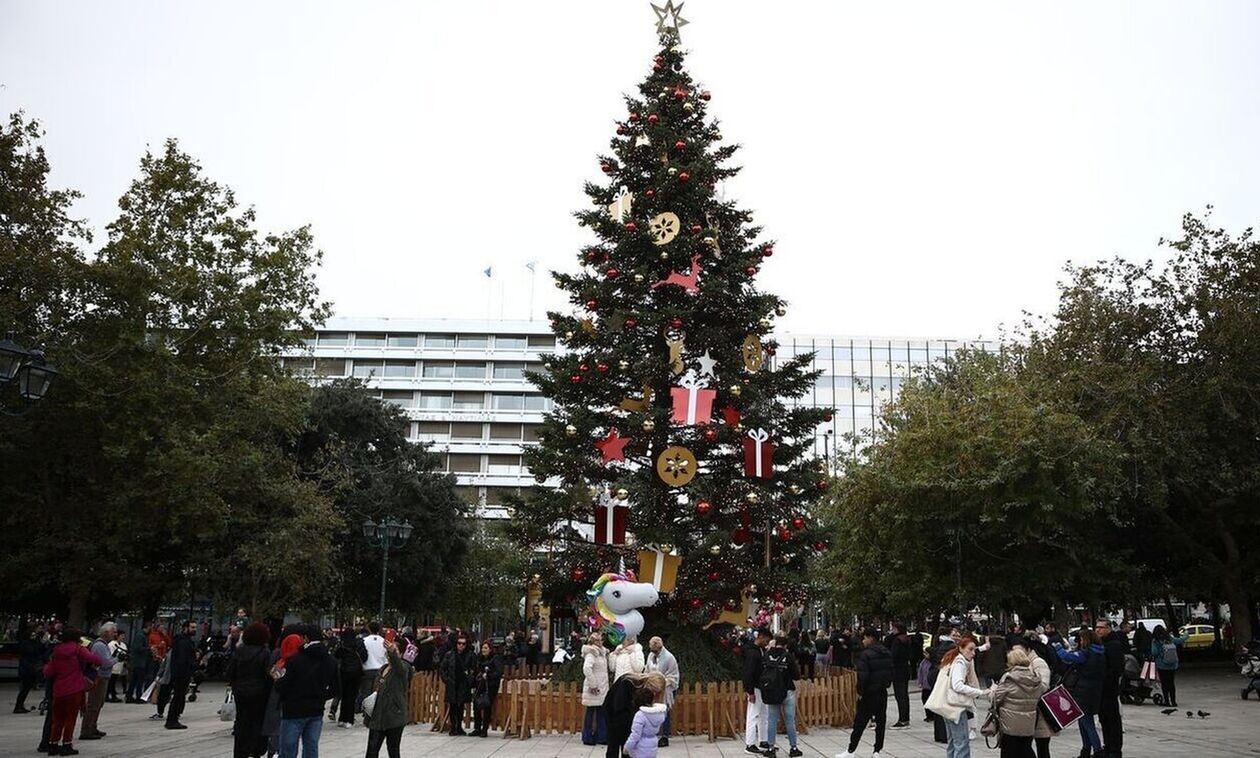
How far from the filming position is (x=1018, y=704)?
9820 millimetres

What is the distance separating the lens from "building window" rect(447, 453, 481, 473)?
83.3 meters

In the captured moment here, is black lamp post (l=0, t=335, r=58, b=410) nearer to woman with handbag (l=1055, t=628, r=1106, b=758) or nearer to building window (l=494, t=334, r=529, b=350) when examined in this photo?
woman with handbag (l=1055, t=628, r=1106, b=758)

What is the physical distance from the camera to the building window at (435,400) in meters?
85.0

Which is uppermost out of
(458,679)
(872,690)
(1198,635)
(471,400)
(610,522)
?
(471,400)

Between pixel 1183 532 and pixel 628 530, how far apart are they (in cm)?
2256

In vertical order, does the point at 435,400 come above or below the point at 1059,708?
above

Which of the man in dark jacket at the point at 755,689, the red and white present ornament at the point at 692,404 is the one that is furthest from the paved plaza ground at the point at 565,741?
the red and white present ornament at the point at 692,404

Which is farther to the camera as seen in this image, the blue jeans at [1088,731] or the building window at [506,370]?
the building window at [506,370]

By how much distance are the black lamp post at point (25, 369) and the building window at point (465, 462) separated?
2751 inches

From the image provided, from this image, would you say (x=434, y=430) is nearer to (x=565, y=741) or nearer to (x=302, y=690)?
(x=565, y=741)

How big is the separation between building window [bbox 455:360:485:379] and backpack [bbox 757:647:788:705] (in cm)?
7341

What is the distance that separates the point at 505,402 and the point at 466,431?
408cm

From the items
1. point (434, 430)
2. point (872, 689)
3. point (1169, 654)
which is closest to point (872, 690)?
point (872, 689)

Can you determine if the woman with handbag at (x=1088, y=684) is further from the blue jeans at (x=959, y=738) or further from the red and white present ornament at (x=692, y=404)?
the red and white present ornament at (x=692, y=404)
